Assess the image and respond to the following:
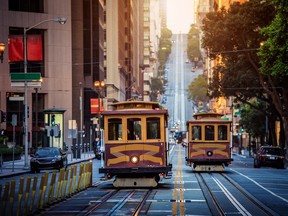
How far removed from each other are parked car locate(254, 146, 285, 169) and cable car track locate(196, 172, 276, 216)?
80.0 ft

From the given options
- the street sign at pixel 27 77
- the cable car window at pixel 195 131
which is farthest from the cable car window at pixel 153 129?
A: the street sign at pixel 27 77

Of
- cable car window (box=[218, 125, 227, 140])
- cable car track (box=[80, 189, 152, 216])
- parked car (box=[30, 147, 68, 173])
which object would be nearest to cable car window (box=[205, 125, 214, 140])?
cable car window (box=[218, 125, 227, 140])

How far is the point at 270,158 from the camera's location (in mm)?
59438

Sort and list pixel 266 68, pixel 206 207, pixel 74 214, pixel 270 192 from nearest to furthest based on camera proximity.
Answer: pixel 74 214 → pixel 206 207 → pixel 270 192 → pixel 266 68

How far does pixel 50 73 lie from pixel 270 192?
67.9 meters

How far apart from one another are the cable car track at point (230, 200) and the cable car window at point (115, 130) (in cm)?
395

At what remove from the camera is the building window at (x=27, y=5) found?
9325 centimetres

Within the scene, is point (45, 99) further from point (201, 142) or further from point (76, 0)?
point (201, 142)

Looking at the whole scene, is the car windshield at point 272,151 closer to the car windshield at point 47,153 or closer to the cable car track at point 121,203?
the car windshield at point 47,153

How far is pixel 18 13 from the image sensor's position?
9244 cm

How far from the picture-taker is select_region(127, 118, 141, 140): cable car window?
30.6 metres

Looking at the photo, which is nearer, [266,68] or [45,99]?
[266,68]

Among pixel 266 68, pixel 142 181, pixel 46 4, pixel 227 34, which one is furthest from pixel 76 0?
pixel 142 181

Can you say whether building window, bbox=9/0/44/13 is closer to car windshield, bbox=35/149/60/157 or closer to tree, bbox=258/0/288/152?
car windshield, bbox=35/149/60/157
